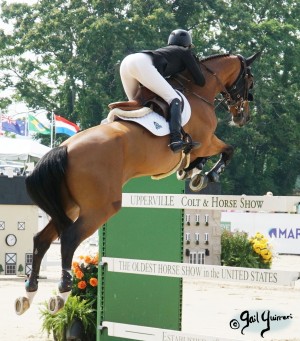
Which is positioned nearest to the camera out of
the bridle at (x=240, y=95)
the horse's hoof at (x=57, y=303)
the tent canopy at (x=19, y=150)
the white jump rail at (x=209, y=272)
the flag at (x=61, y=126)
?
the white jump rail at (x=209, y=272)

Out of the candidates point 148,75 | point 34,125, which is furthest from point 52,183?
point 34,125

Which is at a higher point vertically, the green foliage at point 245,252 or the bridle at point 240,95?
the bridle at point 240,95

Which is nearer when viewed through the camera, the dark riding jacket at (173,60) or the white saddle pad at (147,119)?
the white saddle pad at (147,119)

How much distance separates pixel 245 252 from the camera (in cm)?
1521

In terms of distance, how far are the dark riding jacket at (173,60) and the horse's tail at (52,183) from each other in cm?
106

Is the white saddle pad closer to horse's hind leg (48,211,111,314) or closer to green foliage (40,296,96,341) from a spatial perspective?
horse's hind leg (48,211,111,314)

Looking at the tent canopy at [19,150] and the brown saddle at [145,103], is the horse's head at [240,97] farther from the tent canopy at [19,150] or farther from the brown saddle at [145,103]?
the tent canopy at [19,150]

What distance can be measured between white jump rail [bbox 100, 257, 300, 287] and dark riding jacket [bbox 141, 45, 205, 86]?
143 cm

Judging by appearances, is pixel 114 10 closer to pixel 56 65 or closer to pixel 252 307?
pixel 56 65

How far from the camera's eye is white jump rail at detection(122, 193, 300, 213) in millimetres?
5883

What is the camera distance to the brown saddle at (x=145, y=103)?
249 inches

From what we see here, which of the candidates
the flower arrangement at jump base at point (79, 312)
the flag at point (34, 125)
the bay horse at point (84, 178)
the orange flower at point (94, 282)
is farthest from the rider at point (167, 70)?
the flag at point (34, 125)

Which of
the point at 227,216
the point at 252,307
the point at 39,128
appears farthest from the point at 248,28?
the point at 252,307

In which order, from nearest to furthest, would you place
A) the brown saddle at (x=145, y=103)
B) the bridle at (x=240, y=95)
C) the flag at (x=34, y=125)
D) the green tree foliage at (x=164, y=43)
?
the brown saddle at (x=145, y=103)
the bridle at (x=240, y=95)
the flag at (x=34, y=125)
the green tree foliage at (x=164, y=43)
